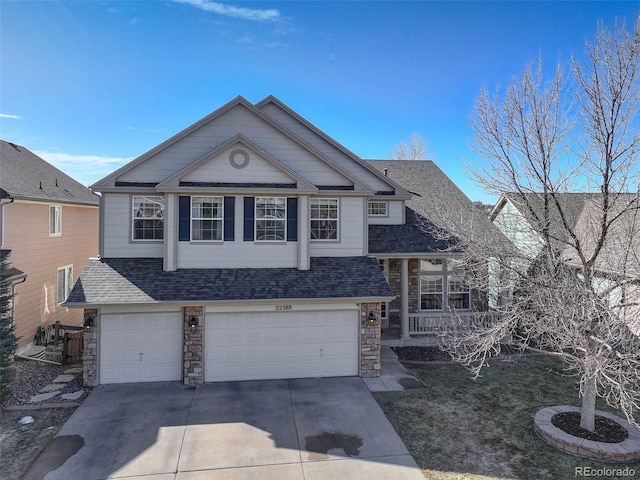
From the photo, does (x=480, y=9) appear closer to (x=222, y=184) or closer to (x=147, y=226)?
(x=222, y=184)

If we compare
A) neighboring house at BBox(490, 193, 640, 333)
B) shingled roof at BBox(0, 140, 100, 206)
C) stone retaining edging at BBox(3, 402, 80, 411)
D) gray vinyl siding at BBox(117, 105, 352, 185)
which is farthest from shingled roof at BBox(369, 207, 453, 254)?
shingled roof at BBox(0, 140, 100, 206)

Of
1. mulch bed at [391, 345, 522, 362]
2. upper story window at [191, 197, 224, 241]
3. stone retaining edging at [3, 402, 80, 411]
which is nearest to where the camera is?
stone retaining edging at [3, 402, 80, 411]

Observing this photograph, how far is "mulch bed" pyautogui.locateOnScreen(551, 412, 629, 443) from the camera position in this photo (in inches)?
291

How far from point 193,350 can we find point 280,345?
2.39m

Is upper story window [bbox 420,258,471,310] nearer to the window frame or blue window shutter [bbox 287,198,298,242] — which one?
blue window shutter [bbox 287,198,298,242]

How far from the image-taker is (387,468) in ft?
21.8

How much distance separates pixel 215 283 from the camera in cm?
1061

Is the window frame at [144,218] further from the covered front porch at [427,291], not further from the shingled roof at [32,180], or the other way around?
the covered front porch at [427,291]

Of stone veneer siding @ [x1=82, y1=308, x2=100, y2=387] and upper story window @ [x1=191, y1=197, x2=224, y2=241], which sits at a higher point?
upper story window @ [x1=191, y1=197, x2=224, y2=241]

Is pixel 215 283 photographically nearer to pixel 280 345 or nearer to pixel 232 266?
pixel 232 266

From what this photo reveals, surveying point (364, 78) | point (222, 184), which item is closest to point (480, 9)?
point (364, 78)

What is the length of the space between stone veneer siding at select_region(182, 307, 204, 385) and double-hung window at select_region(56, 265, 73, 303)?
904 cm

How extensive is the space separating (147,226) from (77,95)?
6.26m

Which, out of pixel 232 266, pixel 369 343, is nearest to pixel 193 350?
pixel 232 266
